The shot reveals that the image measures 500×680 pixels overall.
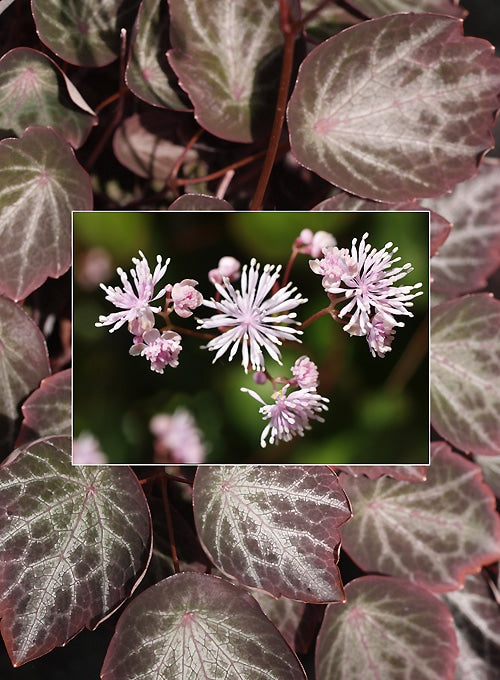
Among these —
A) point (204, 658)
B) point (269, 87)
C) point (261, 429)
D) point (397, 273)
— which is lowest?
point (204, 658)

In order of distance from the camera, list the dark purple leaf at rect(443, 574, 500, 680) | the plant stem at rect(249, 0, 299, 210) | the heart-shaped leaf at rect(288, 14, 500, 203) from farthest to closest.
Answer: the dark purple leaf at rect(443, 574, 500, 680)
the heart-shaped leaf at rect(288, 14, 500, 203)
the plant stem at rect(249, 0, 299, 210)

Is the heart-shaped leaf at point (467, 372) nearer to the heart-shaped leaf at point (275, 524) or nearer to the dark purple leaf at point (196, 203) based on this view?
the heart-shaped leaf at point (275, 524)

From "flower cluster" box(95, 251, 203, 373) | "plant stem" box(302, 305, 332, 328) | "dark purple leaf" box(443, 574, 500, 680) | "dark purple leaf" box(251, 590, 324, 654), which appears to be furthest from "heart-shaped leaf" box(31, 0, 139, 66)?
"dark purple leaf" box(443, 574, 500, 680)

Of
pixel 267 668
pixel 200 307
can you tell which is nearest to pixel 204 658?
pixel 267 668

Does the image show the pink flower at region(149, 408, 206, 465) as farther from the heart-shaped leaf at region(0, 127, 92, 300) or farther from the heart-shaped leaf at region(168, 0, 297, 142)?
the heart-shaped leaf at region(168, 0, 297, 142)

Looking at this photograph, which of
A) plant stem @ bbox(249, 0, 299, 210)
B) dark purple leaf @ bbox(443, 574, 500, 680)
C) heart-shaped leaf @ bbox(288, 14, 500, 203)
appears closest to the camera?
plant stem @ bbox(249, 0, 299, 210)

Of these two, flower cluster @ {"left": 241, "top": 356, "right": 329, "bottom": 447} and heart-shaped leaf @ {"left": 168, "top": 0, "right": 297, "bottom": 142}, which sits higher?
heart-shaped leaf @ {"left": 168, "top": 0, "right": 297, "bottom": 142}

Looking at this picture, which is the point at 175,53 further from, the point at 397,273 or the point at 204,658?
the point at 204,658

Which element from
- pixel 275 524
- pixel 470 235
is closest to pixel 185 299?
pixel 275 524

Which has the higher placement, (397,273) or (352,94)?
(352,94)
